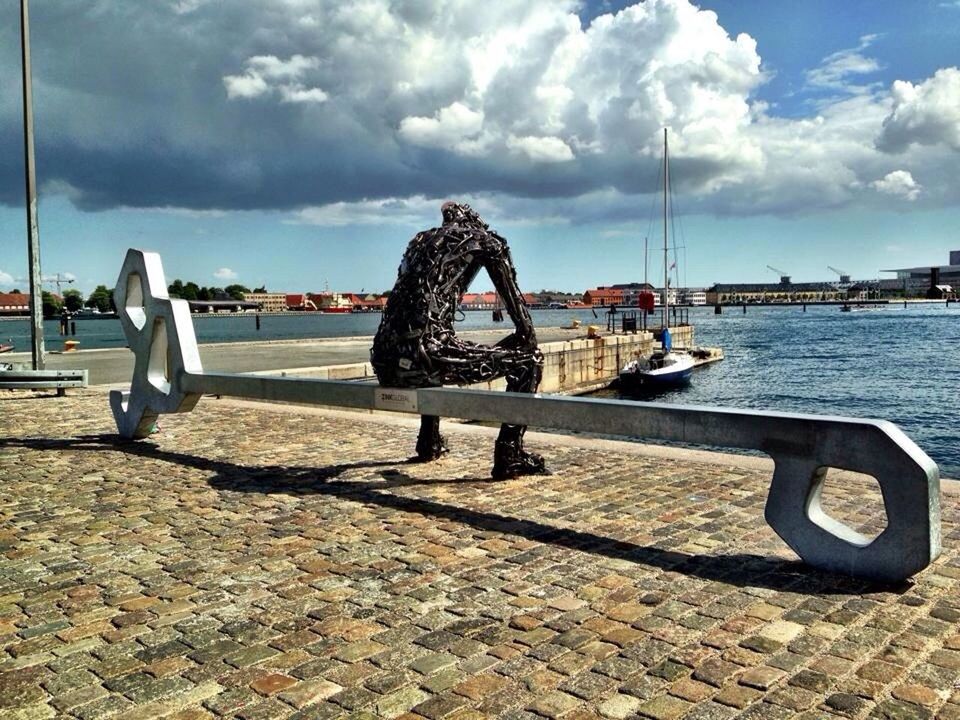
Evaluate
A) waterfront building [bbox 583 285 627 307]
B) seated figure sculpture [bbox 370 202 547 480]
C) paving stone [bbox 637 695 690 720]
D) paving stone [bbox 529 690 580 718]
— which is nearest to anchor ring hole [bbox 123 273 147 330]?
seated figure sculpture [bbox 370 202 547 480]

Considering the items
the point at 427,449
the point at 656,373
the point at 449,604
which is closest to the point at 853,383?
the point at 656,373

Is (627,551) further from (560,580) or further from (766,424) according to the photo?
(766,424)

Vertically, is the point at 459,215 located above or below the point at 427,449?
above

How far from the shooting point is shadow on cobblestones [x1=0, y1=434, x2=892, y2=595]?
4609 mm

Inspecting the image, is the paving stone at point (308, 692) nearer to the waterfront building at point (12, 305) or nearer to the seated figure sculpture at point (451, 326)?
the seated figure sculpture at point (451, 326)

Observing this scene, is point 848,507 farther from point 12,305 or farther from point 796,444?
point 12,305

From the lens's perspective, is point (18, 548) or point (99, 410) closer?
point (18, 548)

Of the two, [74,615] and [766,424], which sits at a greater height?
[766,424]

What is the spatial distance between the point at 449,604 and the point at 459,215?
4221mm

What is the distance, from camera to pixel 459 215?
24.7 feet

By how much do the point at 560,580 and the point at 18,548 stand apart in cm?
365

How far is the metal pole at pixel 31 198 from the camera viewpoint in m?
15.5

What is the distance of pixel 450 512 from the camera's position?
20.3 ft

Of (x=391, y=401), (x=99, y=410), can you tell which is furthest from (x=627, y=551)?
(x=99, y=410)
